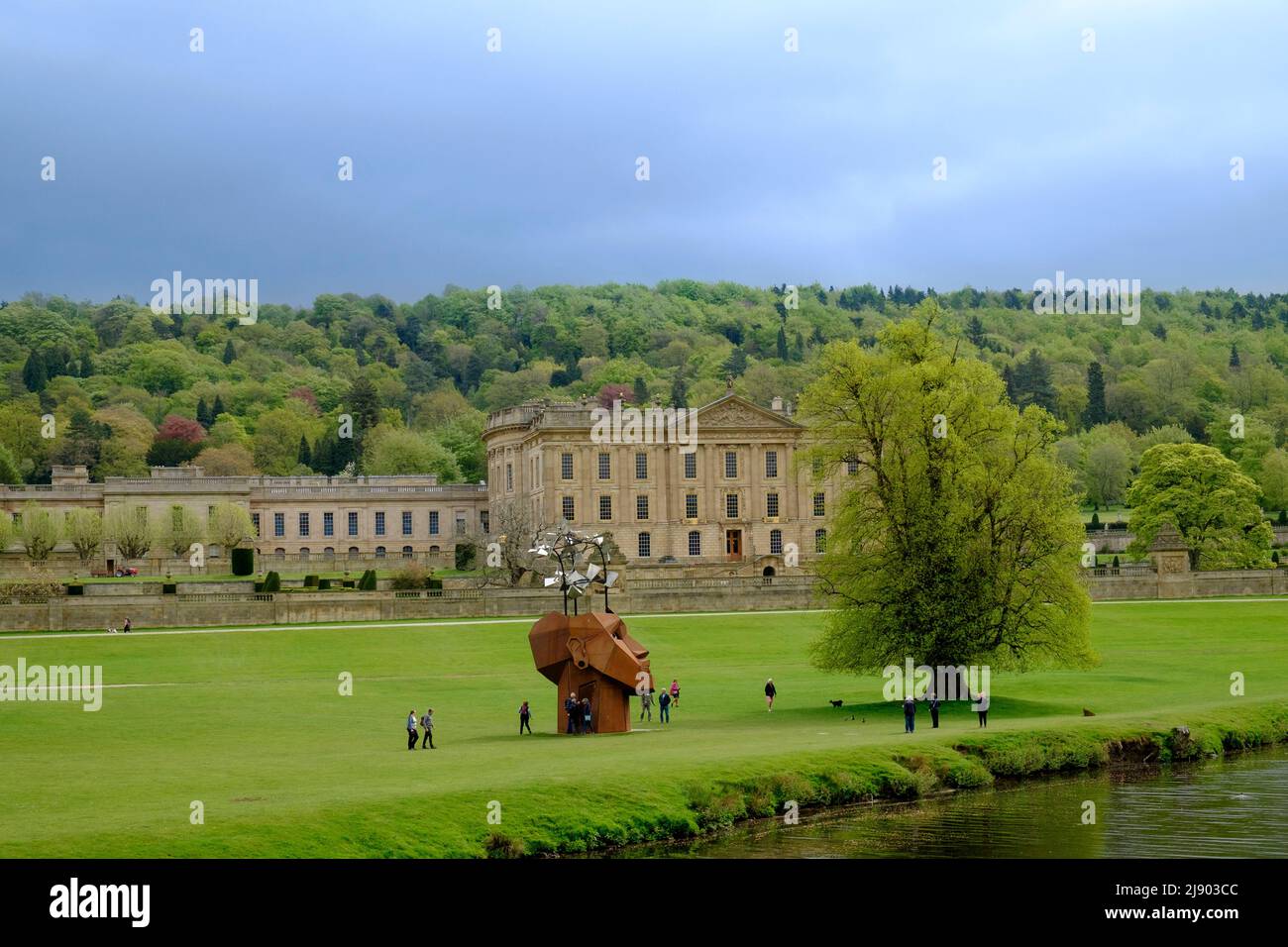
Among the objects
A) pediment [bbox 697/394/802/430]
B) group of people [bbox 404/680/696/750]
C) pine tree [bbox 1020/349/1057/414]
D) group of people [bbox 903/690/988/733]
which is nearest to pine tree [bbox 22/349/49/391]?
pediment [bbox 697/394/802/430]

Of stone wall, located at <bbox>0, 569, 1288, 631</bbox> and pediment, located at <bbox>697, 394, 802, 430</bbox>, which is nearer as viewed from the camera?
stone wall, located at <bbox>0, 569, 1288, 631</bbox>

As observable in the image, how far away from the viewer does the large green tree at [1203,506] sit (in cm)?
8531

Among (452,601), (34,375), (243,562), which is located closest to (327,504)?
(243,562)

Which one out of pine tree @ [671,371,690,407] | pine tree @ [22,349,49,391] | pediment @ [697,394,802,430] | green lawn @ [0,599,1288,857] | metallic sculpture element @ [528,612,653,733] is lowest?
green lawn @ [0,599,1288,857]

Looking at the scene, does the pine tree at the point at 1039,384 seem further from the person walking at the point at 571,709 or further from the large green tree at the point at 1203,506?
the person walking at the point at 571,709

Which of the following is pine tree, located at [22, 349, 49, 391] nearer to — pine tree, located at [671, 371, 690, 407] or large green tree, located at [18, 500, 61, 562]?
pine tree, located at [671, 371, 690, 407]

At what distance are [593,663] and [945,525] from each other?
11.0 meters

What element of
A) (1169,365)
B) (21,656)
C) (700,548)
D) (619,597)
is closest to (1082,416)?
(1169,365)

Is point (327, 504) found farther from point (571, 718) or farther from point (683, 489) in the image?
point (571, 718)

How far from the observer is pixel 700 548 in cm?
9950

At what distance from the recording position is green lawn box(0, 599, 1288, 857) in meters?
25.3

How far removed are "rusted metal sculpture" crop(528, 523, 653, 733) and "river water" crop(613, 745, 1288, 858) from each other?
27.7ft

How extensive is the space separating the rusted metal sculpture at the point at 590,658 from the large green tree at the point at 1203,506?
52.9 metres

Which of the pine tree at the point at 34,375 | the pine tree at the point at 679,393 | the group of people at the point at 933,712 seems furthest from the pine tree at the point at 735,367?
the group of people at the point at 933,712
